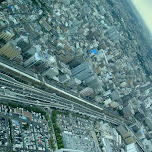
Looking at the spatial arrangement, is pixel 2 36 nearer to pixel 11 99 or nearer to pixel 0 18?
pixel 0 18

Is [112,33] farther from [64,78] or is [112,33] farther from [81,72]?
[64,78]

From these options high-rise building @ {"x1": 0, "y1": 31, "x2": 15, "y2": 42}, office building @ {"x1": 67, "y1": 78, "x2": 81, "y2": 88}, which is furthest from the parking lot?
high-rise building @ {"x1": 0, "y1": 31, "x2": 15, "y2": 42}

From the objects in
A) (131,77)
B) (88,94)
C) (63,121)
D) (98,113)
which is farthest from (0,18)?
(131,77)

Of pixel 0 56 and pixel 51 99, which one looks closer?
pixel 0 56

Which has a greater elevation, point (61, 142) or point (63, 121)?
point (63, 121)

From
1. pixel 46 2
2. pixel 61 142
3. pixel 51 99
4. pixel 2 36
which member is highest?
pixel 46 2

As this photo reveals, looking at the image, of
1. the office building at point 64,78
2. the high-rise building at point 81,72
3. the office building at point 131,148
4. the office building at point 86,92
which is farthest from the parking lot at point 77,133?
the office building at point 131,148

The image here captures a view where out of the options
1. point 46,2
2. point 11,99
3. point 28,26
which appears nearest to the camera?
point 11,99

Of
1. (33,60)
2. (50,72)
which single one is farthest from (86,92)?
(33,60)
